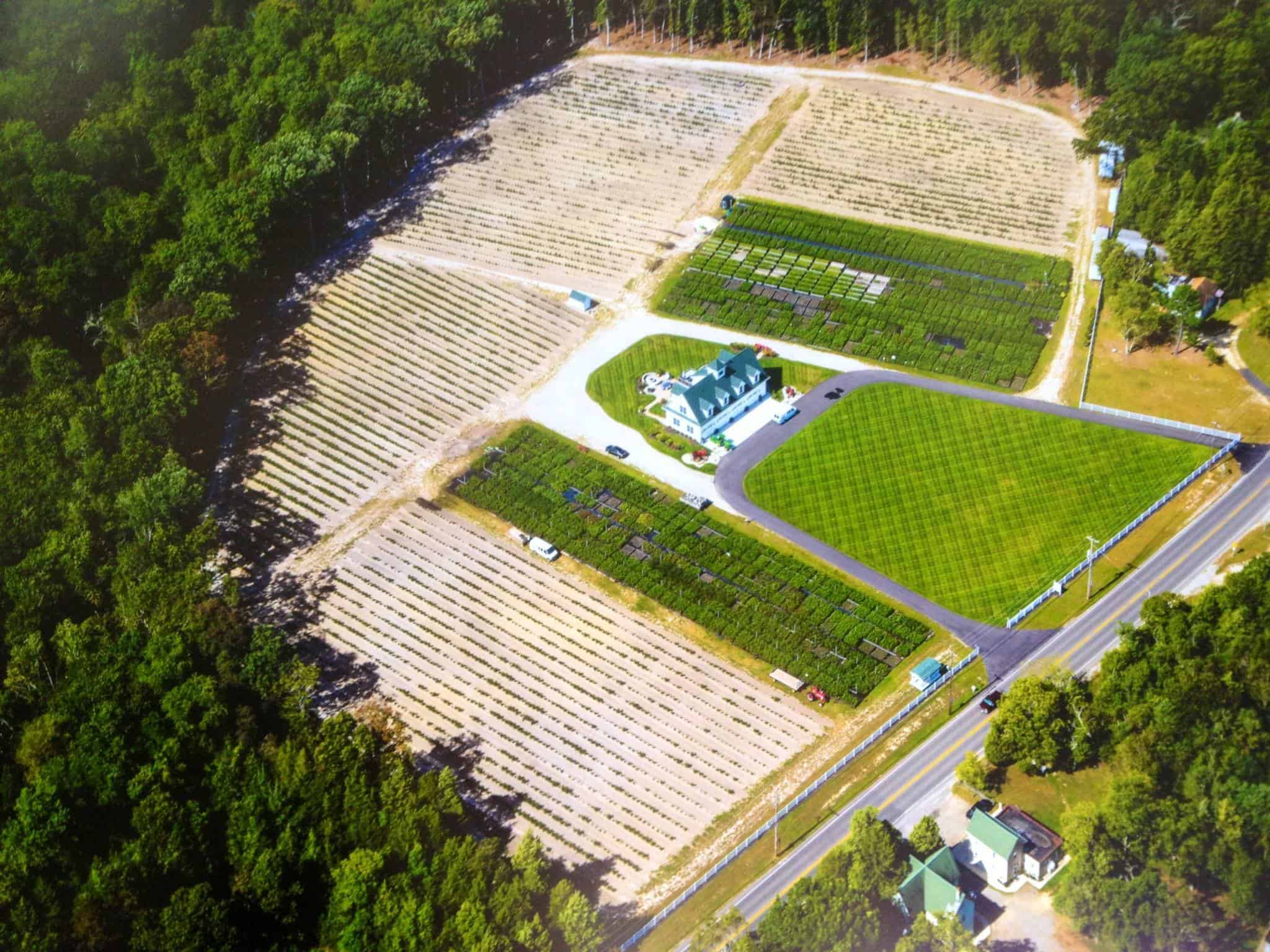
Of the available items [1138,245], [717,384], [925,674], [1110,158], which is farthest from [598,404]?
[1110,158]

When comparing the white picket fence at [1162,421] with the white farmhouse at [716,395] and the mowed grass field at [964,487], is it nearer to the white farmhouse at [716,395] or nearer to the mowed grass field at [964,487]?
the mowed grass field at [964,487]

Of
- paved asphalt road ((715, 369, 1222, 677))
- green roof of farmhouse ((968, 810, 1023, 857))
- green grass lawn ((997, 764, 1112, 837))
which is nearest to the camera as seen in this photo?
green roof of farmhouse ((968, 810, 1023, 857))

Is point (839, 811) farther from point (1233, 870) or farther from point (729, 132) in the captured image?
point (729, 132)

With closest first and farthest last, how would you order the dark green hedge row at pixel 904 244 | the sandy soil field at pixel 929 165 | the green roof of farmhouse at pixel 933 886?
the green roof of farmhouse at pixel 933 886, the dark green hedge row at pixel 904 244, the sandy soil field at pixel 929 165

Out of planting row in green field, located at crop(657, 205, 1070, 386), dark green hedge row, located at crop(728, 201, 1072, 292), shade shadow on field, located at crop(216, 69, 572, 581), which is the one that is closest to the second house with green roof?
planting row in green field, located at crop(657, 205, 1070, 386)

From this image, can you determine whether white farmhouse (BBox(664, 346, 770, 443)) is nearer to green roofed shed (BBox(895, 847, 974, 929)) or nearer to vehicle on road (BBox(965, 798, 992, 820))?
vehicle on road (BBox(965, 798, 992, 820))

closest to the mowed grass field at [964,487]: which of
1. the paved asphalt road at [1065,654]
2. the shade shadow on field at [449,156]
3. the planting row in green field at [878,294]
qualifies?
the paved asphalt road at [1065,654]
